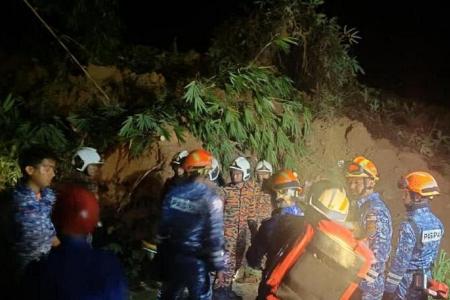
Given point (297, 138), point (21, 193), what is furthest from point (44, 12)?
point (21, 193)

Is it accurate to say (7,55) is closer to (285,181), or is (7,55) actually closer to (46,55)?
(46,55)

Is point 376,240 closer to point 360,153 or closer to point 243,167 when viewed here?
point 243,167

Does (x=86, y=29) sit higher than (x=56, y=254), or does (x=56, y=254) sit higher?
(x=86, y=29)

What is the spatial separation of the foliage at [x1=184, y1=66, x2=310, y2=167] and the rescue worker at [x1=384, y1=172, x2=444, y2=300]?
4203 millimetres

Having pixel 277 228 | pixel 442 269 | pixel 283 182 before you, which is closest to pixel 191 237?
pixel 277 228

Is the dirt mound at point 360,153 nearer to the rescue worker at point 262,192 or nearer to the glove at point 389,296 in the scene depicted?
the rescue worker at point 262,192

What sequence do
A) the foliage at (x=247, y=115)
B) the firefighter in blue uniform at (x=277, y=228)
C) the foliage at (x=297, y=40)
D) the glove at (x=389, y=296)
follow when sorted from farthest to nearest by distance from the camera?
the foliage at (x=297, y=40)
the foliage at (x=247, y=115)
the glove at (x=389, y=296)
the firefighter in blue uniform at (x=277, y=228)

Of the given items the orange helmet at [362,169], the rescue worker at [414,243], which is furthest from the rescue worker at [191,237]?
the rescue worker at [414,243]

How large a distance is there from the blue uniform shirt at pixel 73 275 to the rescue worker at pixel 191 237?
2557 mm

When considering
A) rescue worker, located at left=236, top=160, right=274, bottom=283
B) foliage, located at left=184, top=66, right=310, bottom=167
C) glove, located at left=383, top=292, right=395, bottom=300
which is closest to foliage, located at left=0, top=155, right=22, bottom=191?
foliage, located at left=184, top=66, right=310, bottom=167

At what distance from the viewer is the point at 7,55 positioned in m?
11.9

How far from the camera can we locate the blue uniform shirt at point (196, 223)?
5.83m

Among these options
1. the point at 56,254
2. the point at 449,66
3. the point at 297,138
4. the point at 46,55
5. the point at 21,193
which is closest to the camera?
the point at 56,254

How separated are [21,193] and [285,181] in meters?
2.82
